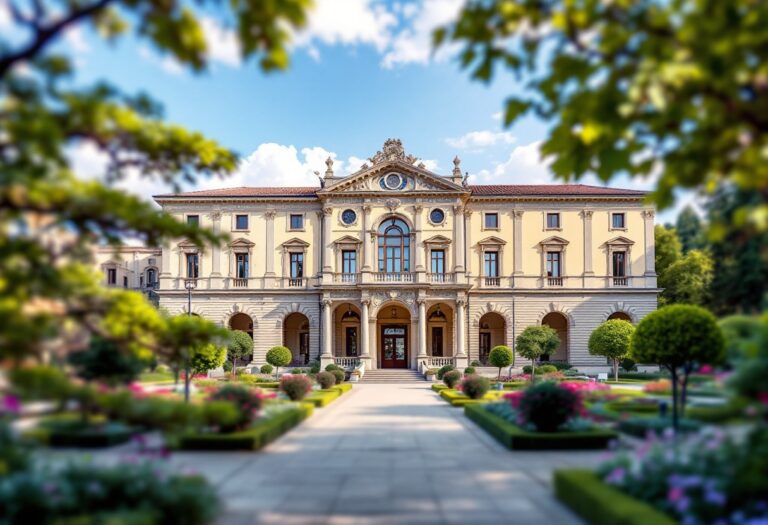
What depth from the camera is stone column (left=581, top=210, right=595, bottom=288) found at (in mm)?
45344

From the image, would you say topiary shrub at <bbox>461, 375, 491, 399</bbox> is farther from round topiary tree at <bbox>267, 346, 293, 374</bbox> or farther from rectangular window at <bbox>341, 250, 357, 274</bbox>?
rectangular window at <bbox>341, 250, 357, 274</bbox>

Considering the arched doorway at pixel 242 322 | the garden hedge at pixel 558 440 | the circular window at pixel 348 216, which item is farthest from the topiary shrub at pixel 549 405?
the arched doorway at pixel 242 322

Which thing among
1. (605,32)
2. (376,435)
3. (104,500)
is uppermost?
(605,32)

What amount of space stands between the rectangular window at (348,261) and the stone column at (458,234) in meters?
8.03

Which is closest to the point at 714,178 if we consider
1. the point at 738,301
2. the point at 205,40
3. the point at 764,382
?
the point at 764,382

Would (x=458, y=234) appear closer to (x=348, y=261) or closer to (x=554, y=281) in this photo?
(x=554, y=281)

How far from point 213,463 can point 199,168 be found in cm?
610

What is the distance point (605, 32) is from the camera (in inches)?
215

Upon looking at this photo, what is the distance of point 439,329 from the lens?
4678cm

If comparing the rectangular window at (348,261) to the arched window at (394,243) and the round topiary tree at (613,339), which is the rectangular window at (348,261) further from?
the round topiary tree at (613,339)

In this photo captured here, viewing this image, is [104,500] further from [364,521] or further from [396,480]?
[396,480]

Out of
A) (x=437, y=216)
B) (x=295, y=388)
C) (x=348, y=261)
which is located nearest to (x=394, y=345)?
(x=348, y=261)

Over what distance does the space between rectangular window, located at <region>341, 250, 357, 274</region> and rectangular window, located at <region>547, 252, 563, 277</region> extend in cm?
1573

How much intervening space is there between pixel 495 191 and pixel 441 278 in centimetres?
899
